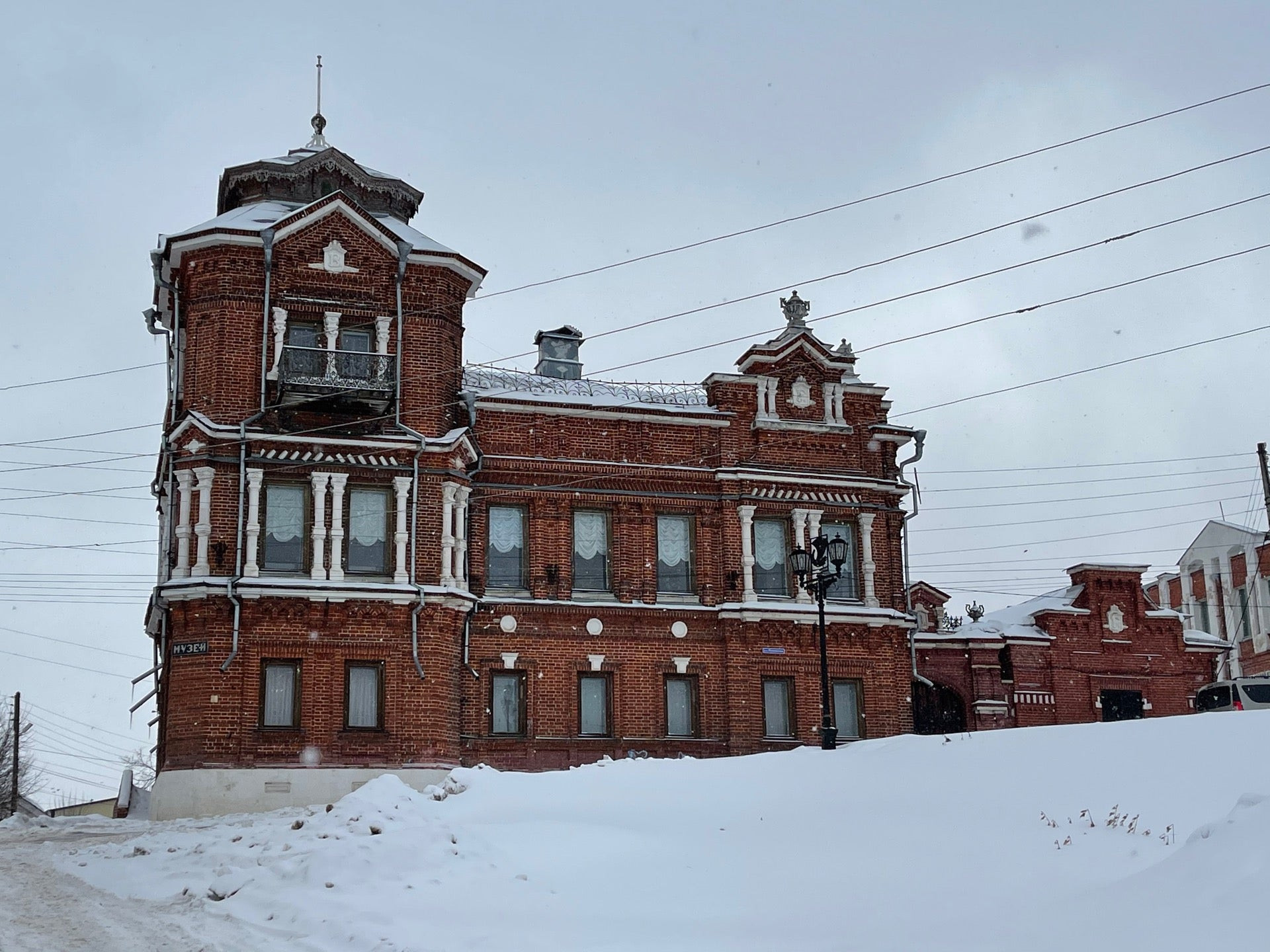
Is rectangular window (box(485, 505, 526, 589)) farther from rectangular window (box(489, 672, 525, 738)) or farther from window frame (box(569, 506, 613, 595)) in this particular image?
rectangular window (box(489, 672, 525, 738))

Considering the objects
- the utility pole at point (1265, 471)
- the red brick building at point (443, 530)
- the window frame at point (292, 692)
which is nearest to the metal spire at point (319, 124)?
the red brick building at point (443, 530)

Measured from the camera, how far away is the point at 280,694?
2742 cm

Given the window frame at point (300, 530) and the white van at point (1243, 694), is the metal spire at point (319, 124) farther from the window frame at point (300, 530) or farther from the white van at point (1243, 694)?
the white van at point (1243, 694)

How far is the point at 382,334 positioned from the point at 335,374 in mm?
1705

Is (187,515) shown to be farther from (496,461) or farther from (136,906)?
(136,906)

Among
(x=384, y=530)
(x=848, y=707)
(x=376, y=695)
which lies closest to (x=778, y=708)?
(x=848, y=707)

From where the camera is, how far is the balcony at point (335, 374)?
91.4 feet

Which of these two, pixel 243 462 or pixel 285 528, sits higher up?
pixel 243 462

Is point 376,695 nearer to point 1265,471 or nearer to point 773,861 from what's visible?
point 773,861

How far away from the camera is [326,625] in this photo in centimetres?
2775

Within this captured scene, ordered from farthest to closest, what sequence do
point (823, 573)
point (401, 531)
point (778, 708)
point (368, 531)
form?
point (778, 708), point (368, 531), point (401, 531), point (823, 573)

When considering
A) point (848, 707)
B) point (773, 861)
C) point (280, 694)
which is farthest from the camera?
point (848, 707)

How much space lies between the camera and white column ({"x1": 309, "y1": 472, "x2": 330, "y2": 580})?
27812 mm

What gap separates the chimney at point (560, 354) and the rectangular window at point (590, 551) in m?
4.98
